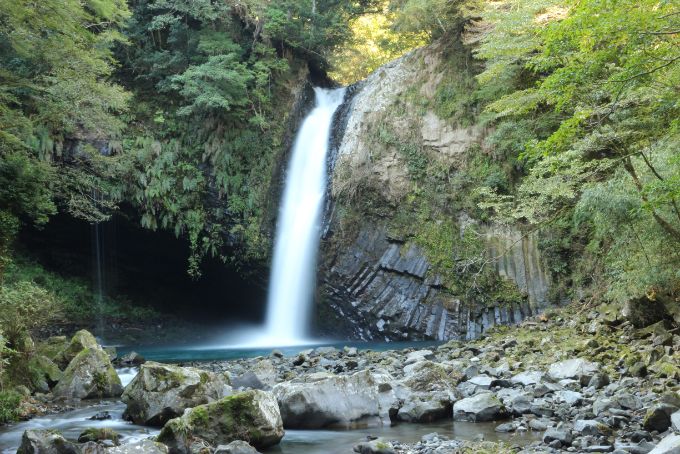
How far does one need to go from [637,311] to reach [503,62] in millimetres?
7121

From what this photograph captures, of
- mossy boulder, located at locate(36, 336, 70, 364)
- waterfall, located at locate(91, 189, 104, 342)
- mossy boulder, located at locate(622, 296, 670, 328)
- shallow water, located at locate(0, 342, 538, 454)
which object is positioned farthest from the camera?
waterfall, located at locate(91, 189, 104, 342)

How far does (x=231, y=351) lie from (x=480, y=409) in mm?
11235

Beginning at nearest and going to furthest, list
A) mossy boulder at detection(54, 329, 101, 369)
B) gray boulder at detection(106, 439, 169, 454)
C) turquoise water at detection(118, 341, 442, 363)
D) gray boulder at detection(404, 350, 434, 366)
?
1. gray boulder at detection(106, 439, 169, 454)
2. mossy boulder at detection(54, 329, 101, 369)
3. gray boulder at detection(404, 350, 434, 366)
4. turquoise water at detection(118, 341, 442, 363)

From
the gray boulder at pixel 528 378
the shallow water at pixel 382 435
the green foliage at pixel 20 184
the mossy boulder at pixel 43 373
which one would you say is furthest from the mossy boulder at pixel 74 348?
the gray boulder at pixel 528 378

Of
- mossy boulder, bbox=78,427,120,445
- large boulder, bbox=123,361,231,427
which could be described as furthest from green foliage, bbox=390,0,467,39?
mossy boulder, bbox=78,427,120,445

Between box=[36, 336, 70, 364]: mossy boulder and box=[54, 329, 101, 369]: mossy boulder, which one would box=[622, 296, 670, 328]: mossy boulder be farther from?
box=[36, 336, 70, 364]: mossy boulder

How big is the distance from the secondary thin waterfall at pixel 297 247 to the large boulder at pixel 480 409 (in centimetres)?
1134

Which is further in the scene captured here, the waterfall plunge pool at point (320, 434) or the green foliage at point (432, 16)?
the green foliage at point (432, 16)

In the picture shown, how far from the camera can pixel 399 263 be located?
17109mm

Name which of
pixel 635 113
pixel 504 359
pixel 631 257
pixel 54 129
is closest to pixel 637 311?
pixel 631 257

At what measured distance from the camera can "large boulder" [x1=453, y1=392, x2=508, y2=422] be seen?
704 centimetres

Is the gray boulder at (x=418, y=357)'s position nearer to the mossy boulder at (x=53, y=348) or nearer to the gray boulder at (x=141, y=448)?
the gray boulder at (x=141, y=448)

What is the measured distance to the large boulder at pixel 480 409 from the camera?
23.1 ft

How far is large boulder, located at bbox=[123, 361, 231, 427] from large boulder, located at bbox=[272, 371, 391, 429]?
992mm
